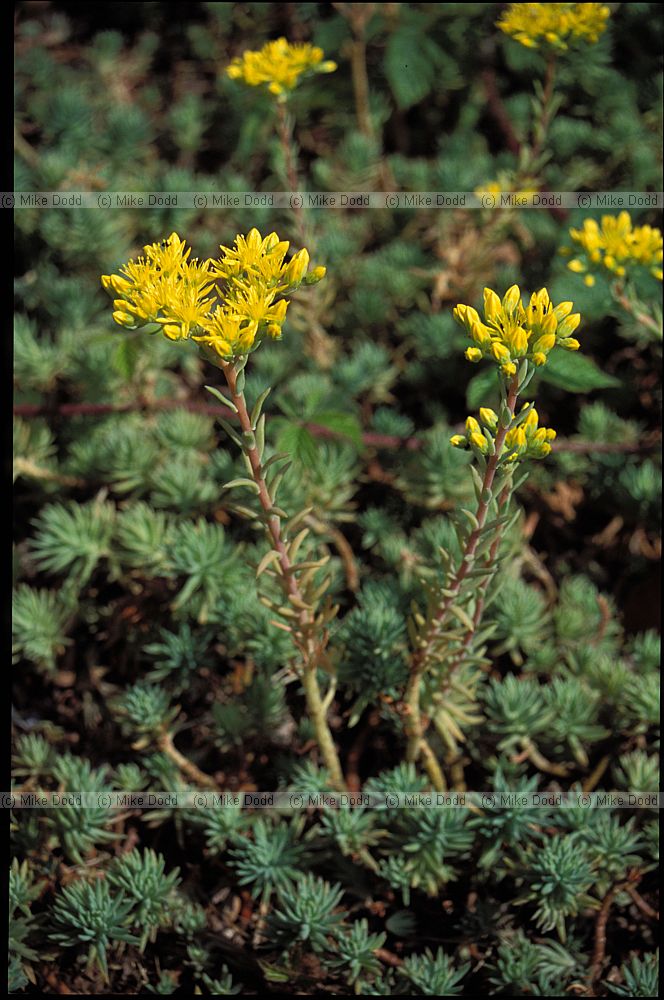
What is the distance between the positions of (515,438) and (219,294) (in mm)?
510

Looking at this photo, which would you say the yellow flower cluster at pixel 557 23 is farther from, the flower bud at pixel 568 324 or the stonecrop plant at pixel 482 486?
the flower bud at pixel 568 324

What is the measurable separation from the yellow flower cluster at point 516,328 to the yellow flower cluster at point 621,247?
2.42 ft

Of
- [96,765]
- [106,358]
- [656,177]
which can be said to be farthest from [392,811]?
[656,177]

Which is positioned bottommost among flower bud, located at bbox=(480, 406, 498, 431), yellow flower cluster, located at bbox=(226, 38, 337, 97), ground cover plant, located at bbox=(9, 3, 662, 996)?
ground cover plant, located at bbox=(9, 3, 662, 996)

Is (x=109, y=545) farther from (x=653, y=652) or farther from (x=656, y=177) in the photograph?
(x=656, y=177)

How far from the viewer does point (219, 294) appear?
56.7 inches

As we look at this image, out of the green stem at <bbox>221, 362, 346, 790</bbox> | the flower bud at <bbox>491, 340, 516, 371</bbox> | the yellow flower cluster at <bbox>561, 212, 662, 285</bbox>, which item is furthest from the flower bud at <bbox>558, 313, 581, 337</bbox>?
the yellow flower cluster at <bbox>561, 212, 662, 285</bbox>

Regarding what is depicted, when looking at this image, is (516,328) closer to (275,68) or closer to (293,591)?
(293,591)

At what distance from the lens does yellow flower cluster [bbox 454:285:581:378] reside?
1388 mm

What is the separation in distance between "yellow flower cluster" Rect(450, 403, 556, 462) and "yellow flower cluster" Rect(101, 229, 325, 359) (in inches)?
13.2

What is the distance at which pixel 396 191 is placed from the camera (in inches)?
125

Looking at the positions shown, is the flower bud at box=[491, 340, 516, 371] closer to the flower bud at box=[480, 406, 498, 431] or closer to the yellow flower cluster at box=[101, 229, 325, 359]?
the flower bud at box=[480, 406, 498, 431]

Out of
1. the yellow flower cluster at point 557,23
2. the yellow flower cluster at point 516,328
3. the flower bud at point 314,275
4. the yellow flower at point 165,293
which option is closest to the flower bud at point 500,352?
the yellow flower cluster at point 516,328

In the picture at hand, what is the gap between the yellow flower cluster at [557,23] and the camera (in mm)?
2289
